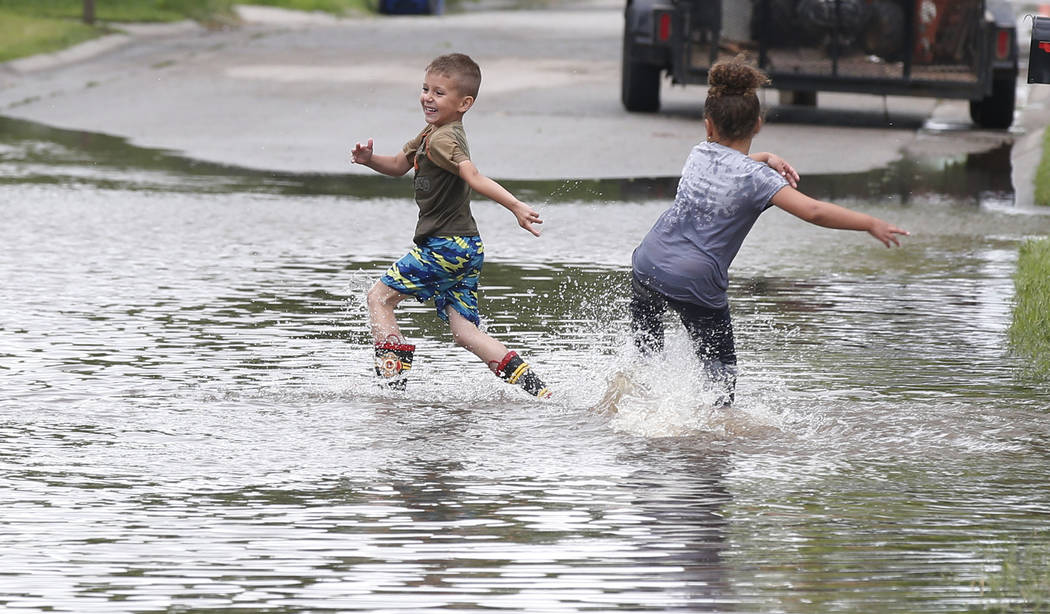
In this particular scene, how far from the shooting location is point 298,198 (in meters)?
13.5

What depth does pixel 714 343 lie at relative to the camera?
22.2 feet

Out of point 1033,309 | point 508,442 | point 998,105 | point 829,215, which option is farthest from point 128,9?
point 829,215

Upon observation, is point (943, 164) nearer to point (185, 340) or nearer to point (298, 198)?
point (298, 198)

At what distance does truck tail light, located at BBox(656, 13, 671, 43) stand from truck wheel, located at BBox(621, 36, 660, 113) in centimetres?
86

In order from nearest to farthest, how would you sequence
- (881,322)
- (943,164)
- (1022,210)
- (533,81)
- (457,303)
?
(457,303)
(881,322)
(1022,210)
(943,164)
(533,81)

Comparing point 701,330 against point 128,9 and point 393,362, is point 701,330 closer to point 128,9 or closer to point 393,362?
point 393,362

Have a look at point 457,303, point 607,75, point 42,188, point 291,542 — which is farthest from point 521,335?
point 607,75

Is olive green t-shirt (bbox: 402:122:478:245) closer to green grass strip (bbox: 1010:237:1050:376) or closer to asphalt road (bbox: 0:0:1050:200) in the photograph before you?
green grass strip (bbox: 1010:237:1050:376)

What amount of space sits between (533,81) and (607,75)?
190 centimetres

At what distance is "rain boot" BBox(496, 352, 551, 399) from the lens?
7.00 m

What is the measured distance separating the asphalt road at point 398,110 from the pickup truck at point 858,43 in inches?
20.1

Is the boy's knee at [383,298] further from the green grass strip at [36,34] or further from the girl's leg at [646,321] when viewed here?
the green grass strip at [36,34]

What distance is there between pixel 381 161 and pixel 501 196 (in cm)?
87

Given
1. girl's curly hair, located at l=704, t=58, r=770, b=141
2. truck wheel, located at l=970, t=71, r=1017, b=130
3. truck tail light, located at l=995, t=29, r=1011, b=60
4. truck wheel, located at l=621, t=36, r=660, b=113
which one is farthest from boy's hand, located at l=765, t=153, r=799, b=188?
truck wheel, located at l=621, t=36, r=660, b=113
